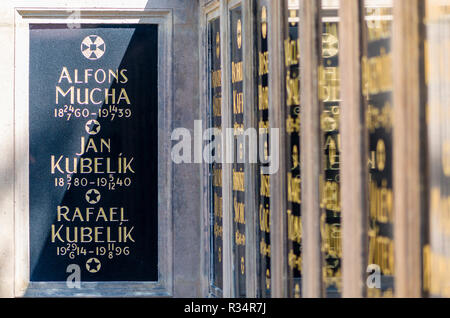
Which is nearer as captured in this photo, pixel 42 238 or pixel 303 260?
pixel 303 260

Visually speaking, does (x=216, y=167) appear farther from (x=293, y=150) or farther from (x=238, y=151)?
(x=293, y=150)

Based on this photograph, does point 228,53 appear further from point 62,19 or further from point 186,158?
point 62,19

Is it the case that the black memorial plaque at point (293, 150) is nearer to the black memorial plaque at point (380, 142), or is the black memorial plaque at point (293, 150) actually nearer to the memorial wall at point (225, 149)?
the memorial wall at point (225, 149)

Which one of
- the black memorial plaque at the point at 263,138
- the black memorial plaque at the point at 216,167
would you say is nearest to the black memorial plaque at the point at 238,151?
the black memorial plaque at the point at 263,138

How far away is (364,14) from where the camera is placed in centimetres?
311

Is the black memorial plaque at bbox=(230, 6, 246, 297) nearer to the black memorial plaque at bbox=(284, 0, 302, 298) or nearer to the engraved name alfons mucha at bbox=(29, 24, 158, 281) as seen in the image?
the black memorial plaque at bbox=(284, 0, 302, 298)

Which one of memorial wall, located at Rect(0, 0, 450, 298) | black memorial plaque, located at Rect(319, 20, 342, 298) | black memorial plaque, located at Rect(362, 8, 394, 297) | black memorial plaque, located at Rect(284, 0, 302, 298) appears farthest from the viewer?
black memorial plaque, located at Rect(284, 0, 302, 298)

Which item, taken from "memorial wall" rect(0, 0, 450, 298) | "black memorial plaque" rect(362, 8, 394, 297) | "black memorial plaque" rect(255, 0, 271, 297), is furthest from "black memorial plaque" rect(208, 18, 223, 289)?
"black memorial plaque" rect(362, 8, 394, 297)

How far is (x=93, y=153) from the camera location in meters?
6.69

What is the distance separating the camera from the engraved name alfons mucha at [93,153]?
664 cm

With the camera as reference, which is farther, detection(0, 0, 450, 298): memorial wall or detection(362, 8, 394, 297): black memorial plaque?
detection(362, 8, 394, 297): black memorial plaque

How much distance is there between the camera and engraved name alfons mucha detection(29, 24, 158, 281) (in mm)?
6645
